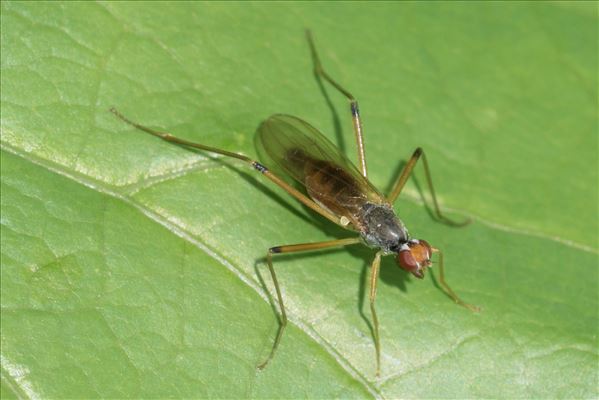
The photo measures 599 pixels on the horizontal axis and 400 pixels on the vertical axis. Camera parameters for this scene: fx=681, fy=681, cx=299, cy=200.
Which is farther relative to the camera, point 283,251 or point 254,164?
point 254,164

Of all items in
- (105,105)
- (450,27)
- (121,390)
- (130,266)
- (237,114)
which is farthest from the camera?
(450,27)

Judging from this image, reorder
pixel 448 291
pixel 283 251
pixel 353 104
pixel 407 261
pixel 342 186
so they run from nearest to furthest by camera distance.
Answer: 1. pixel 283 251
2. pixel 407 261
3. pixel 448 291
4. pixel 342 186
5. pixel 353 104

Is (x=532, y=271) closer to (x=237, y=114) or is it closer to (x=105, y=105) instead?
(x=237, y=114)

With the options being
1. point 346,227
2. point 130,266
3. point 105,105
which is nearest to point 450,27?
point 346,227

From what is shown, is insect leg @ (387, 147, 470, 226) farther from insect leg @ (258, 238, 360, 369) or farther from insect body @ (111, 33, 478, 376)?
insect leg @ (258, 238, 360, 369)

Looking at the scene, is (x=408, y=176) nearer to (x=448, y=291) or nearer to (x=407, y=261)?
(x=407, y=261)

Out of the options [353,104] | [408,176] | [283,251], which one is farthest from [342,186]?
[283,251]

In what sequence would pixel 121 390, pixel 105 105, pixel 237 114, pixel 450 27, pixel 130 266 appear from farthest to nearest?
pixel 450 27 → pixel 237 114 → pixel 105 105 → pixel 130 266 → pixel 121 390
